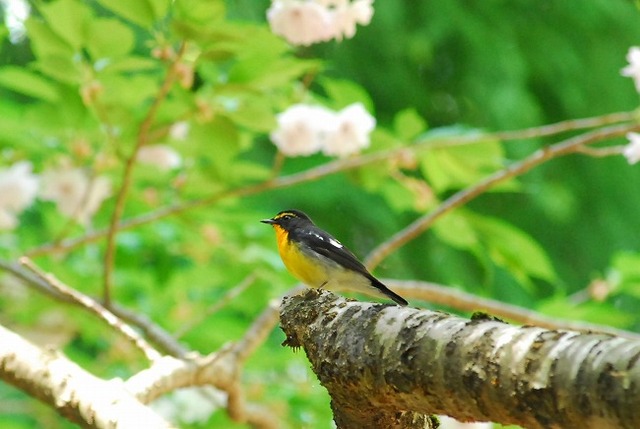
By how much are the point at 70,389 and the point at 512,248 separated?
1430 mm

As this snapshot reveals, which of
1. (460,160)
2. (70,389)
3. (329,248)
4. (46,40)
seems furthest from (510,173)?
(70,389)

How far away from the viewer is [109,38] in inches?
79.5

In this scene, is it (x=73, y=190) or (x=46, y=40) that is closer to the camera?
(x=46, y=40)

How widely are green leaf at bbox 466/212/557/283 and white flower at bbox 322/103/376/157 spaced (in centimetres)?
39

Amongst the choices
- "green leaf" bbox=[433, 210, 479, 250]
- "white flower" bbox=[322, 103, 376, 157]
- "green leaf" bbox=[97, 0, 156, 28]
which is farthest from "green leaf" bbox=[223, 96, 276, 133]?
"green leaf" bbox=[433, 210, 479, 250]

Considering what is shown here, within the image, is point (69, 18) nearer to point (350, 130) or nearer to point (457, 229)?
point (350, 130)

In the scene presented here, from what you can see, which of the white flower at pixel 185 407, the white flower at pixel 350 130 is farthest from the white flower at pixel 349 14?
the white flower at pixel 185 407

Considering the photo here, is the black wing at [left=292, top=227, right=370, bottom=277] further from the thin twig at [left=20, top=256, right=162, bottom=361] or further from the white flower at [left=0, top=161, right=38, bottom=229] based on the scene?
the white flower at [left=0, top=161, right=38, bottom=229]

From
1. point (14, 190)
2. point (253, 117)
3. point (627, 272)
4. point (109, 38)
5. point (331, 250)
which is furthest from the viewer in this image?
point (627, 272)

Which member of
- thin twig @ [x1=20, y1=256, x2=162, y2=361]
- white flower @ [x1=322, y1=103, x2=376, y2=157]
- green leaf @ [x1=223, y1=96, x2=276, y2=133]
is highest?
white flower @ [x1=322, y1=103, x2=376, y2=157]

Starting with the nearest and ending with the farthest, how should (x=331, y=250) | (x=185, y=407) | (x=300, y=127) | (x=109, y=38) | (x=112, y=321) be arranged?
(x=112, y=321)
(x=331, y=250)
(x=109, y=38)
(x=300, y=127)
(x=185, y=407)

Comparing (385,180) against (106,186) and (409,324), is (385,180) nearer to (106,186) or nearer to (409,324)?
(106,186)

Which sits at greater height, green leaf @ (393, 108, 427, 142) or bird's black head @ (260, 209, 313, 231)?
green leaf @ (393, 108, 427, 142)

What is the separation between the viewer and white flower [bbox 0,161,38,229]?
252 cm
